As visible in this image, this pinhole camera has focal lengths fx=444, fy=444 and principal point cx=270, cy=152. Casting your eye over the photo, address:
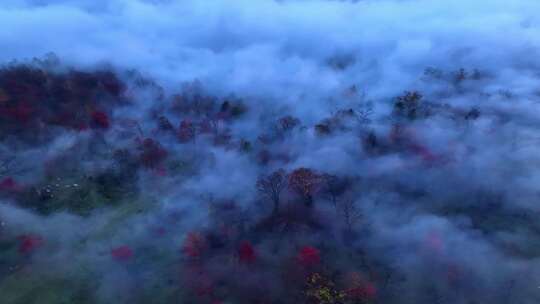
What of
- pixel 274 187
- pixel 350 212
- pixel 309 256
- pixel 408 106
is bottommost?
pixel 309 256

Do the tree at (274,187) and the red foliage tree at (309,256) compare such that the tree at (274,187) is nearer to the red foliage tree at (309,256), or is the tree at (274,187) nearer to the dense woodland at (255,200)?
the dense woodland at (255,200)

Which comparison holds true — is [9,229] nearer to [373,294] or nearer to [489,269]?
[373,294]

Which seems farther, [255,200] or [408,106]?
[408,106]

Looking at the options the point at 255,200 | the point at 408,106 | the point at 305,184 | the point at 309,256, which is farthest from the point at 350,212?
the point at 408,106

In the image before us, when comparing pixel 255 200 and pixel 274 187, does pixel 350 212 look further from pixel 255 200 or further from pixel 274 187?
pixel 255 200

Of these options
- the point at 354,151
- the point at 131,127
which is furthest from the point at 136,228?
the point at 354,151

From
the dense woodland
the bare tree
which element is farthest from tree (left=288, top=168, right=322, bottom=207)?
the bare tree
